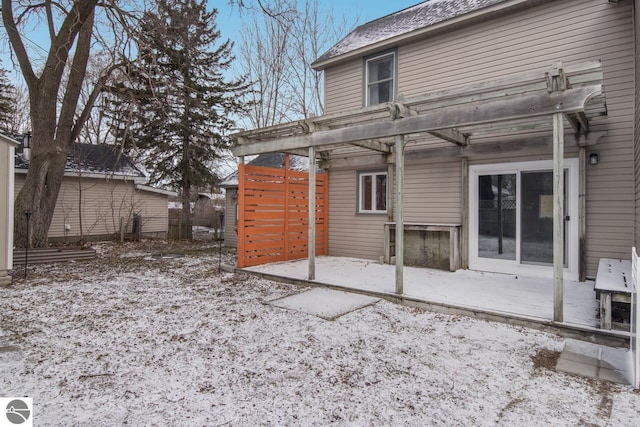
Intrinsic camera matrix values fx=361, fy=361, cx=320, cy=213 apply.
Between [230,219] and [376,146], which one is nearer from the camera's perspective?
[376,146]

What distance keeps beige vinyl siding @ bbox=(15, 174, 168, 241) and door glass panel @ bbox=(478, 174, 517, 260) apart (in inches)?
434

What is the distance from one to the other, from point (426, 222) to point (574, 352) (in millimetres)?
3984

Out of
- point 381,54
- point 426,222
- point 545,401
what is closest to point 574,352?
point 545,401

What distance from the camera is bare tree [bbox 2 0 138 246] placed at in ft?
27.5

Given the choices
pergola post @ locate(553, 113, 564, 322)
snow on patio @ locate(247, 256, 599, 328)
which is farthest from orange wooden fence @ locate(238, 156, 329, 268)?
pergola post @ locate(553, 113, 564, 322)

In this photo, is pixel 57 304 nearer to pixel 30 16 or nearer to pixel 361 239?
pixel 361 239

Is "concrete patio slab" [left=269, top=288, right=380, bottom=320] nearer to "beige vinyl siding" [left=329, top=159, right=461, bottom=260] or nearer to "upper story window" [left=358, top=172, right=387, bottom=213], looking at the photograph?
"beige vinyl siding" [left=329, top=159, right=461, bottom=260]

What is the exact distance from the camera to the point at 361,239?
814cm

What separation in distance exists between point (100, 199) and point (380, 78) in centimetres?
1030

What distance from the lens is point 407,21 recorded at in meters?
7.73

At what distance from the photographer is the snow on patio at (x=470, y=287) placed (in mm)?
4086

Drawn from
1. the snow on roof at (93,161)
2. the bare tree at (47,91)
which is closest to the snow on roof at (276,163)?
the snow on roof at (93,161)

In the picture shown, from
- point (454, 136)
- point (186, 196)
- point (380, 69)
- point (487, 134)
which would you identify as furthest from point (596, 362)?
point (186, 196)

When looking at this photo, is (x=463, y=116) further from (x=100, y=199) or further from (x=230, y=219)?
(x=100, y=199)
